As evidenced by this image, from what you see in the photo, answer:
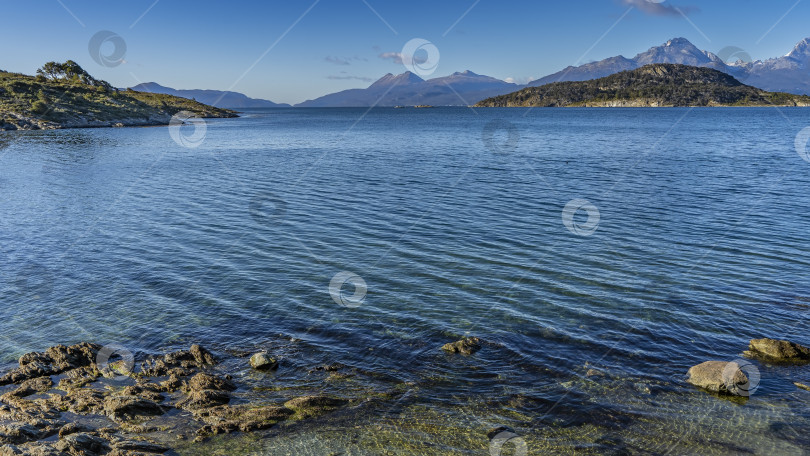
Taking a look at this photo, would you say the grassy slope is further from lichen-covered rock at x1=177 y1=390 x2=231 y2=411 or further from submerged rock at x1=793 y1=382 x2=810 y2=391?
submerged rock at x1=793 y1=382 x2=810 y2=391

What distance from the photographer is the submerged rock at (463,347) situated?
52.2 ft

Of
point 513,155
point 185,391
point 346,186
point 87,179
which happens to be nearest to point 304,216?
point 346,186

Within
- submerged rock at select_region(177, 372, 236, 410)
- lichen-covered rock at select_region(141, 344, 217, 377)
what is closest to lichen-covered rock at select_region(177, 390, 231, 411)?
submerged rock at select_region(177, 372, 236, 410)

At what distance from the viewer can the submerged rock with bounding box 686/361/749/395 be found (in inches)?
531

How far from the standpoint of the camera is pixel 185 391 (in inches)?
528

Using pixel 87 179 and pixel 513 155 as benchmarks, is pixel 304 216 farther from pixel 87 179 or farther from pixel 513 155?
pixel 513 155

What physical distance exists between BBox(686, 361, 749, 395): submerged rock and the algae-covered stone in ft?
39.7

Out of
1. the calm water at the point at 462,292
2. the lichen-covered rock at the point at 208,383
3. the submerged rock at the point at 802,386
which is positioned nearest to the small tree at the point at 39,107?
the calm water at the point at 462,292

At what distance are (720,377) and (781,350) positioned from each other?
11.0 ft

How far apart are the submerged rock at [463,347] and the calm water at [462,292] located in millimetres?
366

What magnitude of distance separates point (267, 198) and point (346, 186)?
793 cm

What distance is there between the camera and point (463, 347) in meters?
16.0

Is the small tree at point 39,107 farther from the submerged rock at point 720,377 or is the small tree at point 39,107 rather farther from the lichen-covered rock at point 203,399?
the submerged rock at point 720,377

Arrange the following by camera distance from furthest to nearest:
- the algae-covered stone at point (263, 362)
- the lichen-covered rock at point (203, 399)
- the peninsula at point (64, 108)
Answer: the peninsula at point (64, 108)
the algae-covered stone at point (263, 362)
the lichen-covered rock at point (203, 399)
